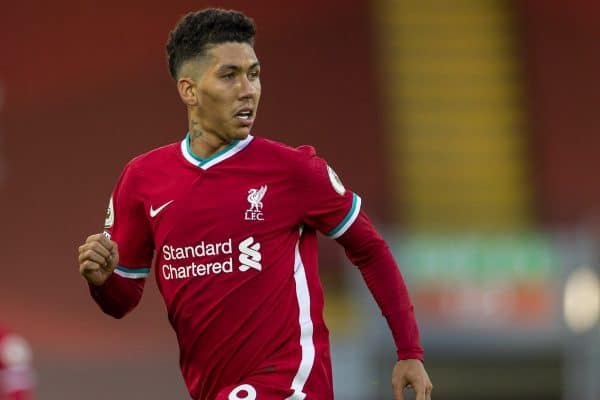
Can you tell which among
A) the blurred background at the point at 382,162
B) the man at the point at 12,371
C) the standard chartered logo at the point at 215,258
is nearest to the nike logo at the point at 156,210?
the standard chartered logo at the point at 215,258

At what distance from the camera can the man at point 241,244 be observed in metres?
4.35

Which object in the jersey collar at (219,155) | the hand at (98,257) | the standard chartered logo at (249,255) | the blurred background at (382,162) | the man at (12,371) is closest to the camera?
the hand at (98,257)

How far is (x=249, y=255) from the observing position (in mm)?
4406

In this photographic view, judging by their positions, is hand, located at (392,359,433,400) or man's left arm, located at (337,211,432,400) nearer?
hand, located at (392,359,433,400)

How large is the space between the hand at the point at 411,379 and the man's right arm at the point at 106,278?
918 mm

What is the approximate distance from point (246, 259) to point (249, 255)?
2cm

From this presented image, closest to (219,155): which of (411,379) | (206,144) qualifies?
(206,144)

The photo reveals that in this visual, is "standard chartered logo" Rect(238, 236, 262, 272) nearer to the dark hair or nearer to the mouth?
the mouth

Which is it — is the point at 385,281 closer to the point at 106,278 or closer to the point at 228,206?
the point at 228,206

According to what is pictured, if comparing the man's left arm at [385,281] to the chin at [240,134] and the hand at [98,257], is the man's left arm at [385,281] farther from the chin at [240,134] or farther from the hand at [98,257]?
the hand at [98,257]

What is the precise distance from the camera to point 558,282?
452 inches

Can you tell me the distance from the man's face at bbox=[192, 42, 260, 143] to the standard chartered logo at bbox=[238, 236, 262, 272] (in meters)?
0.34

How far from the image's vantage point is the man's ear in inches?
179

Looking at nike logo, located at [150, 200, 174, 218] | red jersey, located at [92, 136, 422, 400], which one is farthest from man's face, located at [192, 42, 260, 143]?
nike logo, located at [150, 200, 174, 218]
